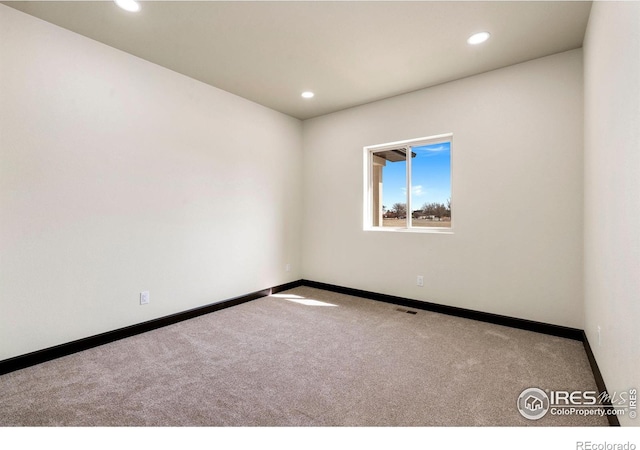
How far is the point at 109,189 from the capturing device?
2762 mm

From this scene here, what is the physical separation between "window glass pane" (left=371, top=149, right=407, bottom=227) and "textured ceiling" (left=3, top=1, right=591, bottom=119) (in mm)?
1052

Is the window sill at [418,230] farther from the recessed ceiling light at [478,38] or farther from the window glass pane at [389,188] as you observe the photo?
the recessed ceiling light at [478,38]

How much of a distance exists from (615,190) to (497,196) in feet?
5.36

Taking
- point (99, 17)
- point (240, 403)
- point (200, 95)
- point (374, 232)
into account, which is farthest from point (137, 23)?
point (374, 232)

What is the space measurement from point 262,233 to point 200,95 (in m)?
1.88

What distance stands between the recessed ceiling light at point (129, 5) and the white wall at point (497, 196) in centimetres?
279

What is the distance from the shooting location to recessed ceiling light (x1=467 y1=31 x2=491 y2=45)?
8.39ft

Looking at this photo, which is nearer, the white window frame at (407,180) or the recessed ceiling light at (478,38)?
the recessed ceiling light at (478,38)

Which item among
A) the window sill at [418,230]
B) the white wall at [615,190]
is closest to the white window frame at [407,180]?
the window sill at [418,230]

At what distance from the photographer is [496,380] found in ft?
6.87

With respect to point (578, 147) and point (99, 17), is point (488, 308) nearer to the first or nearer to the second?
point (578, 147)

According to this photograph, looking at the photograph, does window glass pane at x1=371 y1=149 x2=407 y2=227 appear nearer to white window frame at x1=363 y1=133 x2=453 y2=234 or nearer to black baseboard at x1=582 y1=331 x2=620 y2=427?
white window frame at x1=363 y1=133 x2=453 y2=234

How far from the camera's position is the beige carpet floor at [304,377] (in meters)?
1.71

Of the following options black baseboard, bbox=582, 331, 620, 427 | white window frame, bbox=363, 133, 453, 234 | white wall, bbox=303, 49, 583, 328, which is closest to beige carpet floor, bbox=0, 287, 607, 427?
black baseboard, bbox=582, 331, 620, 427
